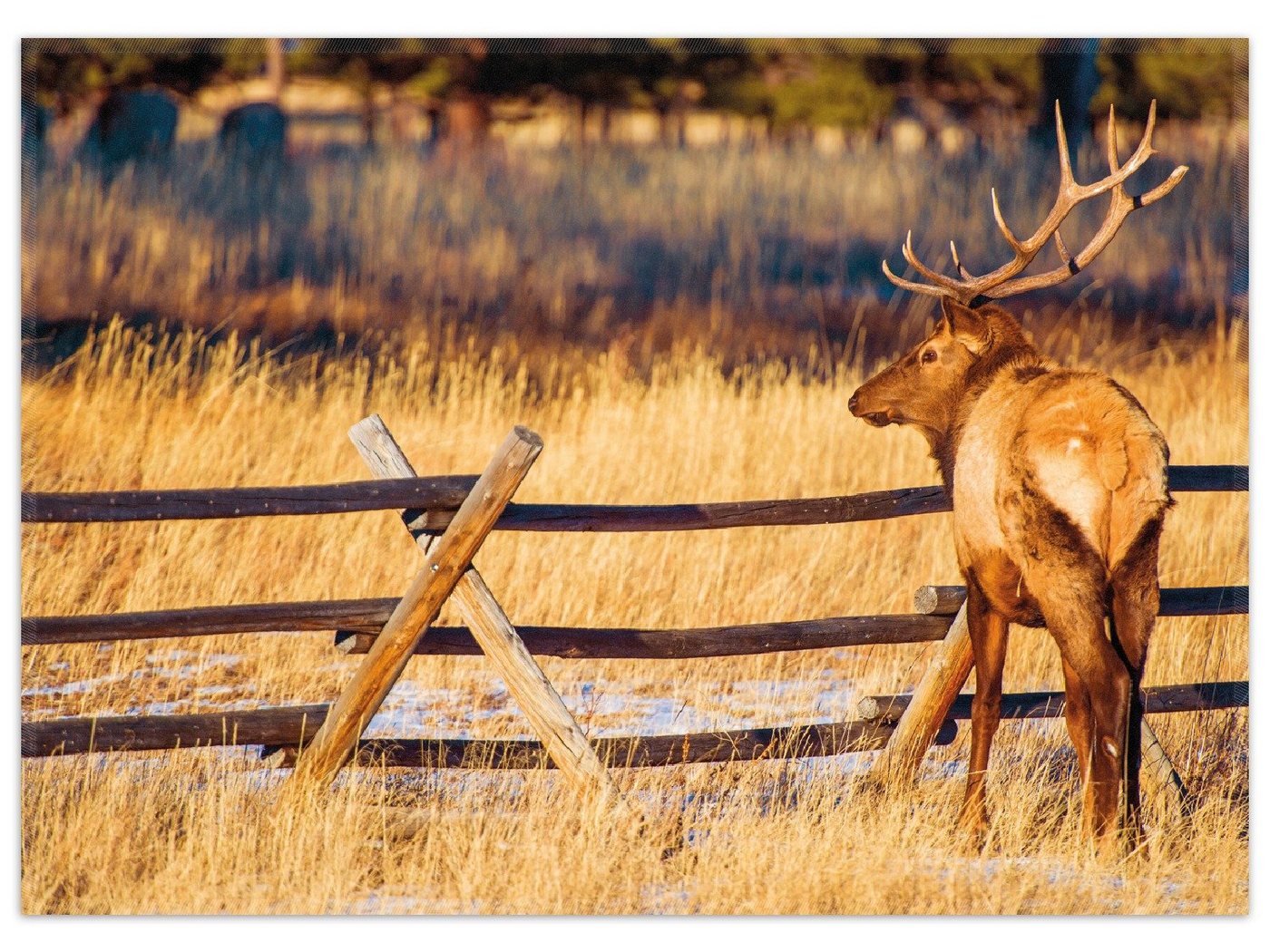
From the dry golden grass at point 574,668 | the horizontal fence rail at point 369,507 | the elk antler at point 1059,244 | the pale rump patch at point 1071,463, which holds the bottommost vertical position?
the dry golden grass at point 574,668

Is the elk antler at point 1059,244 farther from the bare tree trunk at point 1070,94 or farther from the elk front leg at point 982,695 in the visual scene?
the bare tree trunk at point 1070,94

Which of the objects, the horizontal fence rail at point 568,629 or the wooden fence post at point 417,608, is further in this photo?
the horizontal fence rail at point 568,629

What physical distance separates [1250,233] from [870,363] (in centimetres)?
675

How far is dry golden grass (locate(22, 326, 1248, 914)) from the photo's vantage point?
176 inches

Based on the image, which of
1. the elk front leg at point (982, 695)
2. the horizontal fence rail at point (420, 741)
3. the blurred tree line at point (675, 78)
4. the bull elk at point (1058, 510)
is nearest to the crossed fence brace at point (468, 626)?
the horizontal fence rail at point (420, 741)

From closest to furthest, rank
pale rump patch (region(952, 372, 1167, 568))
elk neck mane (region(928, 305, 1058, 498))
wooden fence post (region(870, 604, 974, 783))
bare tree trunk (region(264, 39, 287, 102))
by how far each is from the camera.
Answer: pale rump patch (region(952, 372, 1167, 568)) < elk neck mane (region(928, 305, 1058, 498)) < wooden fence post (region(870, 604, 974, 783)) < bare tree trunk (region(264, 39, 287, 102))

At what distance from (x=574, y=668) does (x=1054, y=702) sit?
231cm

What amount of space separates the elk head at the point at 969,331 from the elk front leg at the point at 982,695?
60 cm

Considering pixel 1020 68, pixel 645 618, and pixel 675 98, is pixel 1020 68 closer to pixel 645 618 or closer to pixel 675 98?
pixel 675 98

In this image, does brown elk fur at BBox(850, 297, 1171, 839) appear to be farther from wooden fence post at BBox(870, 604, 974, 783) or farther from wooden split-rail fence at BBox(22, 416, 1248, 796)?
wooden split-rail fence at BBox(22, 416, 1248, 796)

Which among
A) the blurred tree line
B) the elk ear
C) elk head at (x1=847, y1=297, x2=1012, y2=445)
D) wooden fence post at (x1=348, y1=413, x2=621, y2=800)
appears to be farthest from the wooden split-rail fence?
the blurred tree line

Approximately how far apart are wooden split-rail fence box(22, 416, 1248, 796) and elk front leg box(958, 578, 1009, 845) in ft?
1.05


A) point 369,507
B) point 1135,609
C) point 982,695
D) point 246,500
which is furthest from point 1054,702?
point 246,500

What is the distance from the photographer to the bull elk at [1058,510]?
408 cm
